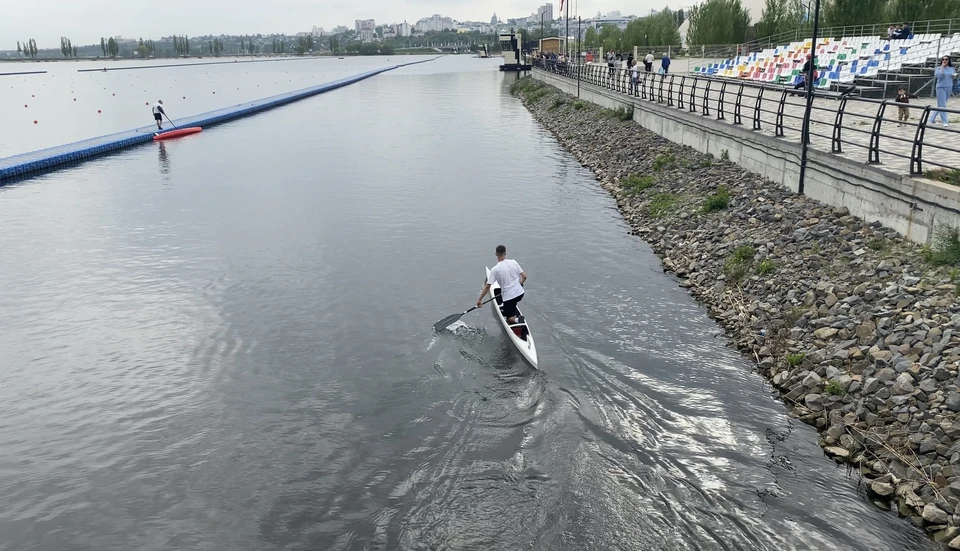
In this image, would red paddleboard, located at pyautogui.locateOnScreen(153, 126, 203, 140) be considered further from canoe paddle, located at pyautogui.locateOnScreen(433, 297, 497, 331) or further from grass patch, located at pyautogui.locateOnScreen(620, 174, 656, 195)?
canoe paddle, located at pyautogui.locateOnScreen(433, 297, 497, 331)

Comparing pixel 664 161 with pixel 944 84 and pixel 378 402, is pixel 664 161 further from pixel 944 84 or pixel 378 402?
pixel 378 402

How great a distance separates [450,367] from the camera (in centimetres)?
1321

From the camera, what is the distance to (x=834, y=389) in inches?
420

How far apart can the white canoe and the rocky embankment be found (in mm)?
3977

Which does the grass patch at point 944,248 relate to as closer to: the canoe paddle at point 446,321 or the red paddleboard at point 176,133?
the canoe paddle at point 446,321

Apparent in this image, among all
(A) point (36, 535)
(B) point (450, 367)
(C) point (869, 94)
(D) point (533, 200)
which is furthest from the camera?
(C) point (869, 94)

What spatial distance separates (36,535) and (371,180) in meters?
23.4

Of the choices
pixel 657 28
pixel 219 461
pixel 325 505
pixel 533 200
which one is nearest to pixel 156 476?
pixel 219 461

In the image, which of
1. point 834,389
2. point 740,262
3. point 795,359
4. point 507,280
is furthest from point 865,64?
point 834,389

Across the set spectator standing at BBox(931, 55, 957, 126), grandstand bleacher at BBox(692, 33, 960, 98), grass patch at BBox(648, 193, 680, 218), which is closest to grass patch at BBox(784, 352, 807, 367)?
grass patch at BBox(648, 193, 680, 218)

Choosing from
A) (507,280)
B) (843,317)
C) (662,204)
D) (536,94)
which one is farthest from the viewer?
(536,94)

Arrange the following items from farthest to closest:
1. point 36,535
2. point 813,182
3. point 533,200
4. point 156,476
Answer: point 533,200
point 813,182
point 156,476
point 36,535

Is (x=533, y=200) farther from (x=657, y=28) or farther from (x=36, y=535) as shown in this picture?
(x=657, y=28)

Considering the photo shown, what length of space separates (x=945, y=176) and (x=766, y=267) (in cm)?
356
